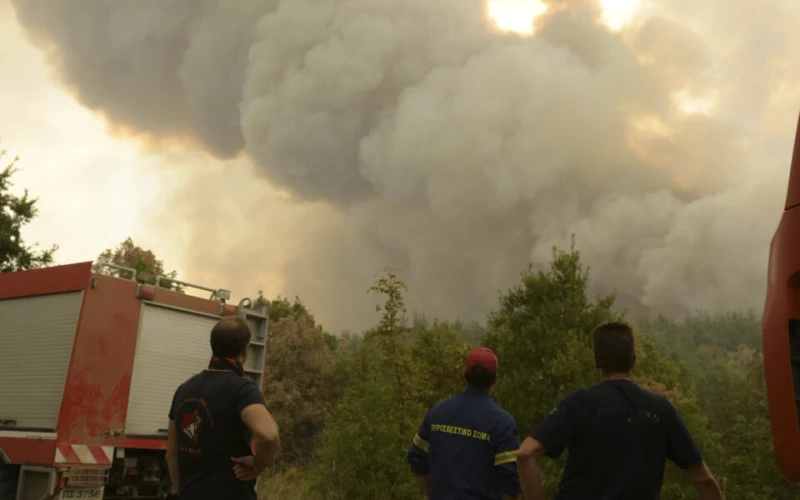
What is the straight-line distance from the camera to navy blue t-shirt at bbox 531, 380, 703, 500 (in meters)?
2.97

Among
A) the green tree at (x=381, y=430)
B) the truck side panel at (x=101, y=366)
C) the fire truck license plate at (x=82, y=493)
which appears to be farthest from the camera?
the green tree at (x=381, y=430)

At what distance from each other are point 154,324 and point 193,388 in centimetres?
569

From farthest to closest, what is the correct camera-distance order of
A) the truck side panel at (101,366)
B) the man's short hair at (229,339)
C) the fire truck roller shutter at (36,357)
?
the fire truck roller shutter at (36,357) → the truck side panel at (101,366) → the man's short hair at (229,339)

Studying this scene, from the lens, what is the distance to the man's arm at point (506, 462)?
12.0 feet

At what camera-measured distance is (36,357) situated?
8.43 meters

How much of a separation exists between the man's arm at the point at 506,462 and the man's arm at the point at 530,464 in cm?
55

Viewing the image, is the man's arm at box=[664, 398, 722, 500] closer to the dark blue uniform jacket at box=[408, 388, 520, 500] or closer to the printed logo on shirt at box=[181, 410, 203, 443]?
the dark blue uniform jacket at box=[408, 388, 520, 500]

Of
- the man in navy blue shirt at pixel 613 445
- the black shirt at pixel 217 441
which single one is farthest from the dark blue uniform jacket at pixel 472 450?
the black shirt at pixel 217 441

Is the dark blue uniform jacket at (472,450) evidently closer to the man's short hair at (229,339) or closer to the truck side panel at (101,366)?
the man's short hair at (229,339)

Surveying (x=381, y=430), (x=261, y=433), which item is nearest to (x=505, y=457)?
(x=261, y=433)

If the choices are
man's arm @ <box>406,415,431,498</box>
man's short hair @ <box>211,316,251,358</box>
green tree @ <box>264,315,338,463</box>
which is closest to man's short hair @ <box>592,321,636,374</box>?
man's arm @ <box>406,415,431,498</box>

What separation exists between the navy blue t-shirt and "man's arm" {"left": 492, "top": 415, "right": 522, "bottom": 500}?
58 cm

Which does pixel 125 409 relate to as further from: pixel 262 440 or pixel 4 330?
pixel 262 440

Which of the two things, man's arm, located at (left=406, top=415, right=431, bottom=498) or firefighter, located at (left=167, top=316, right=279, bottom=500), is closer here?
firefighter, located at (left=167, top=316, right=279, bottom=500)
